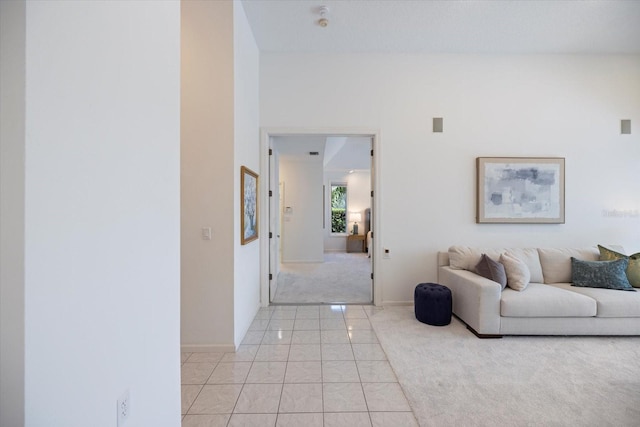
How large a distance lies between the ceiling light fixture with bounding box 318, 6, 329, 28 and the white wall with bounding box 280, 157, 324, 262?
4.34 metres

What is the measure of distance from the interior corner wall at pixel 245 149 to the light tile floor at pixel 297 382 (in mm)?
363

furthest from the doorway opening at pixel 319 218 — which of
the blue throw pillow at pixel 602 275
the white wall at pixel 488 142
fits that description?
the blue throw pillow at pixel 602 275

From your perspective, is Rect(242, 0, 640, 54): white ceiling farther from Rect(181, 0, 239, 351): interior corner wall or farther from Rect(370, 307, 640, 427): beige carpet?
Rect(370, 307, 640, 427): beige carpet

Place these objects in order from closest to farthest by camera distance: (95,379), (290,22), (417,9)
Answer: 1. (95,379)
2. (417,9)
3. (290,22)

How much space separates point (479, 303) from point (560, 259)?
158 cm

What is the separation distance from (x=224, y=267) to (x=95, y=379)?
1.87 meters

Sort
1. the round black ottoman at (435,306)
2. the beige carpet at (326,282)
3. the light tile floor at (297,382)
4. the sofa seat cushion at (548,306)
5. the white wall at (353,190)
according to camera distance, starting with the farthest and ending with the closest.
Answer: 1. the white wall at (353,190)
2. the beige carpet at (326,282)
3. the round black ottoman at (435,306)
4. the sofa seat cushion at (548,306)
5. the light tile floor at (297,382)

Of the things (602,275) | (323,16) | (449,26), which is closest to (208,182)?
(323,16)

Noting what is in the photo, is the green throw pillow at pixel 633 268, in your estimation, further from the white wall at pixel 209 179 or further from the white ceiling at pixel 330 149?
the white wall at pixel 209 179

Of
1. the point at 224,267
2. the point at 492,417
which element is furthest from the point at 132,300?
the point at 492,417

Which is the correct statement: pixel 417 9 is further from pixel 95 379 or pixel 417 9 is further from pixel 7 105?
pixel 95 379

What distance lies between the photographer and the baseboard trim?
2740 mm

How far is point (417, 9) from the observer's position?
10.3 ft

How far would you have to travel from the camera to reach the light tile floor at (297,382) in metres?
1.87
